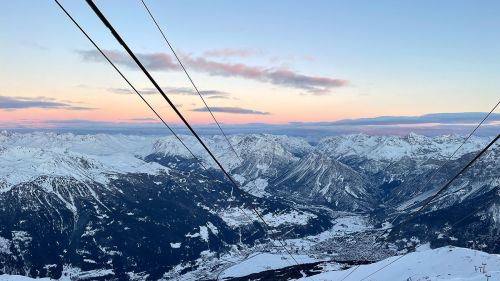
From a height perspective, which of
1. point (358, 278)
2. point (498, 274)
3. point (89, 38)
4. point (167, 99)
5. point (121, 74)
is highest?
Result: point (89, 38)

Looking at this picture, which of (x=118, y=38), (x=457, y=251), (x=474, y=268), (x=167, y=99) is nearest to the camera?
(x=118, y=38)

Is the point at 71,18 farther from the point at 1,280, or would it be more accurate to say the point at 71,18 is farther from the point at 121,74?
the point at 1,280

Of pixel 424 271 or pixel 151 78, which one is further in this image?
pixel 424 271

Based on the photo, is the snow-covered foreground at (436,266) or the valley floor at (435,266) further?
the snow-covered foreground at (436,266)

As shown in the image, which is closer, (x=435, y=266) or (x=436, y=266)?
(x=435, y=266)

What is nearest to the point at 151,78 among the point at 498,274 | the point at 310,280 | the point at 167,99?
the point at 167,99

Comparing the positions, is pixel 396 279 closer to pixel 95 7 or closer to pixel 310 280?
pixel 310 280

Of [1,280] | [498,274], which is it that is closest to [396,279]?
[498,274]

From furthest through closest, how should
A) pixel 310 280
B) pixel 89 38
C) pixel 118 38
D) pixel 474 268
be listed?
pixel 310 280
pixel 474 268
pixel 89 38
pixel 118 38

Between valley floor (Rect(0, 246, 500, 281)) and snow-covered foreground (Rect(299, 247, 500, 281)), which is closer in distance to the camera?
valley floor (Rect(0, 246, 500, 281))

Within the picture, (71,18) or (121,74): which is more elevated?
(71,18)
